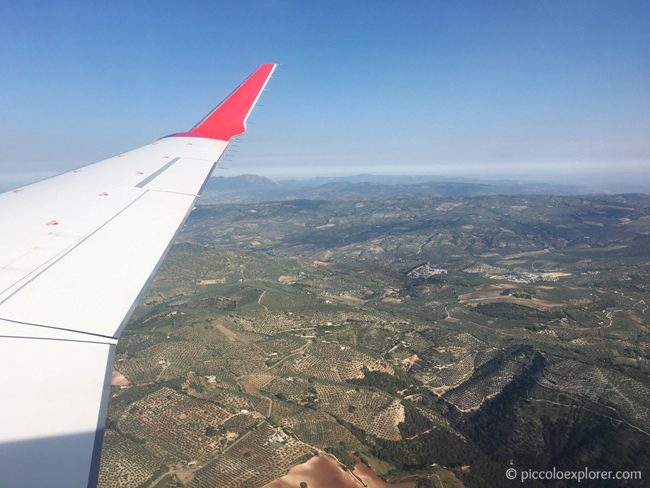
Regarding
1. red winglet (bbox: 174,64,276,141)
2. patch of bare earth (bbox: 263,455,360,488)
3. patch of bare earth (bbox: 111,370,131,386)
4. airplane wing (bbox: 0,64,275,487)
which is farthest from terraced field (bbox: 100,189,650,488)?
airplane wing (bbox: 0,64,275,487)

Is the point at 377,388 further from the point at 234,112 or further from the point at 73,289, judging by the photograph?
the point at 73,289

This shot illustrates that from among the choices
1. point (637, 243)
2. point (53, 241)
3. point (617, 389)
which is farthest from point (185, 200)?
point (637, 243)

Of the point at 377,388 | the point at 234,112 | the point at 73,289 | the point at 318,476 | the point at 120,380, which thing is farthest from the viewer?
the point at 377,388

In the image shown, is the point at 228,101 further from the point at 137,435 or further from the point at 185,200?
the point at 137,435

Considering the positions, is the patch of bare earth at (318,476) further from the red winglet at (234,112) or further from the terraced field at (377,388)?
the red winglet at (234,112)

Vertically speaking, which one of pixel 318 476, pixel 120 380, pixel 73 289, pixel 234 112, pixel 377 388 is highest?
pixel 234 112

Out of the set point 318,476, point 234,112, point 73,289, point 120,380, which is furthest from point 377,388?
point 73,289
